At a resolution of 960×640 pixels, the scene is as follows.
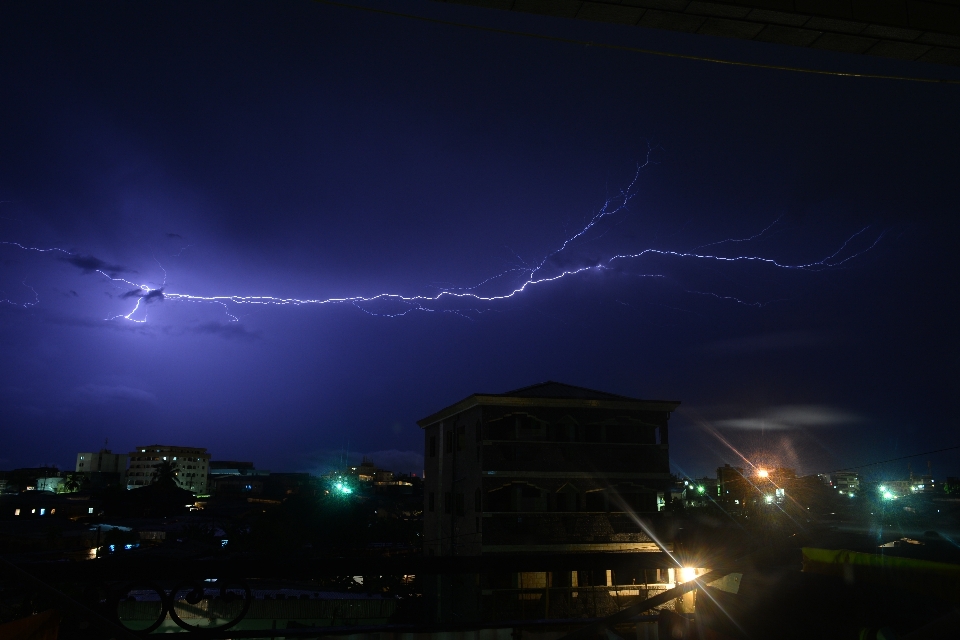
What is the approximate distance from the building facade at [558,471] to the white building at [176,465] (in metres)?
87.2

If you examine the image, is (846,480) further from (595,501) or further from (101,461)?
(101,461)

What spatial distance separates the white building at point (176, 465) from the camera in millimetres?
94688

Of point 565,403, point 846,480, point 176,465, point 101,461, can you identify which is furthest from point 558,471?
point 101,461

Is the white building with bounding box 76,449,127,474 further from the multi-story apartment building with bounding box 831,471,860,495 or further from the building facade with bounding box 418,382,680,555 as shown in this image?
the multi-story apartment building with bounding box 831,471,860,495

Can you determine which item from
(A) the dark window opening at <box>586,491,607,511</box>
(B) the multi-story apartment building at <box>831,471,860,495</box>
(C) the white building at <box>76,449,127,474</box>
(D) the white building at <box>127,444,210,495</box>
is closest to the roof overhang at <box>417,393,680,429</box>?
(A) the dark window opening at <box>586,491,607,511</box>

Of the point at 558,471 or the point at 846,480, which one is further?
the point at 846,480

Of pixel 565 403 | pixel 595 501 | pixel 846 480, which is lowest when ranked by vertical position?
pixel 846 480

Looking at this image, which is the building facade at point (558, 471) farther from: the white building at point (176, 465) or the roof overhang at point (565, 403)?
the white building at point (176, 465)

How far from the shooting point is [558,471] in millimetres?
21078

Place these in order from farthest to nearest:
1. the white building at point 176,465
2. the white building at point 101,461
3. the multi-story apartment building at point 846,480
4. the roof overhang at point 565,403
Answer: the white building at point 101,461 < the white building at point 176,465 < the multi-story apartment building at point 846,480 < the roof overhang at point 565,403

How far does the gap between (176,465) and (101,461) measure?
29449 mm

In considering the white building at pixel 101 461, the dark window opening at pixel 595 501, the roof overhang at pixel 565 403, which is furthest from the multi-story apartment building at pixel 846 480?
the white building at pixel 101 461

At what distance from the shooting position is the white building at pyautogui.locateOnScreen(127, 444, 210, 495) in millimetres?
94688

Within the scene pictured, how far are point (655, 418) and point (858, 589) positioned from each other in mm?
20685
